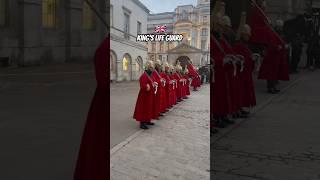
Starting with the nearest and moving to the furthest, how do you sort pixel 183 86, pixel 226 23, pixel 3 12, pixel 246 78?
pixel 3 12
pixel 183 86
pixel 226 23
pixel 246 78

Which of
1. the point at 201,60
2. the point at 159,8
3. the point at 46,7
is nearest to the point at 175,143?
the point at 201,60

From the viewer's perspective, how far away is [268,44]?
1.48 meters

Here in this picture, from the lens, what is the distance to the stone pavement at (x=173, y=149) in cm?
112

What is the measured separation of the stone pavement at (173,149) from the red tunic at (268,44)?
1.22 ft

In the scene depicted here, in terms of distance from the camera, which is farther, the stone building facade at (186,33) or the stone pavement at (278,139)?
the stone pavement at (278,139)

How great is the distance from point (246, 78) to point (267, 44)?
A: 0.68 ft

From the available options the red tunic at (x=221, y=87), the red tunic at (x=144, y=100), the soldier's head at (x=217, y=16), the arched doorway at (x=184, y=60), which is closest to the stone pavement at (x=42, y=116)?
the red tunic at (x=144, y=100)

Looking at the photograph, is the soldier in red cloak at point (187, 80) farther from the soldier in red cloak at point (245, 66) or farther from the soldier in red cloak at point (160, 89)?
the soldier in red cloak at point (245, 66)

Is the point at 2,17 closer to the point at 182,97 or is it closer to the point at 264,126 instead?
the point at 182,97

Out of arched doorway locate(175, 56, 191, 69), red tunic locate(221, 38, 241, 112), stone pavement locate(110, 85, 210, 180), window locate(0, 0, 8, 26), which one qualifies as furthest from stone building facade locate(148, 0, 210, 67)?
red tunic locate(221, 38, 241, 112)

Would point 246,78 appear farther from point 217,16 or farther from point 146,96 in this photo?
point 146,96

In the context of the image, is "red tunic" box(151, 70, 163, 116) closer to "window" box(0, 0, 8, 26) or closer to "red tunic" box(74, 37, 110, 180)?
"red tunic" box(74, 37, 110, 180)

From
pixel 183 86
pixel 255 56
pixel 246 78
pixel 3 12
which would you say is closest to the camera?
pixel 3 12

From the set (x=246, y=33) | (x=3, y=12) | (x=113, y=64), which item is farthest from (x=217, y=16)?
(x=3, y=12)
